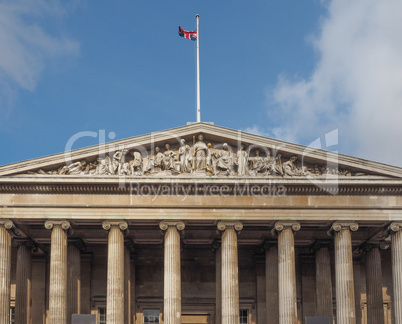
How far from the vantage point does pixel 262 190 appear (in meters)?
51.2

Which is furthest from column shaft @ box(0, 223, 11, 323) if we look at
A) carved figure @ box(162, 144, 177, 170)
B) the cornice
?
carved figure @ box(162, 144, 177, 170)

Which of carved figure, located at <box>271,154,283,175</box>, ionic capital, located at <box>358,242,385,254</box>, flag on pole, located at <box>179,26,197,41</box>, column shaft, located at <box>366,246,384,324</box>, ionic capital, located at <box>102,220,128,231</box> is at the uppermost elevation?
flag on pole, located at <box>179,26,197,41</box>

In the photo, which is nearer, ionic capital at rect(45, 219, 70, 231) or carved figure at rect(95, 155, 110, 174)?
ionic capital at rect(45, 219, 70, 231)

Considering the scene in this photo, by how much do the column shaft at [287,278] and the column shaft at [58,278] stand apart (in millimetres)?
12502

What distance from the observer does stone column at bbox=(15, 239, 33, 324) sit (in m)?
53.5

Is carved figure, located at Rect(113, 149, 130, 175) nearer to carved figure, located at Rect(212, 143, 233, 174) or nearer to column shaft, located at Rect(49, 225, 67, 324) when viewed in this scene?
column shaft, located at Rect(49, 225, 67, 324)

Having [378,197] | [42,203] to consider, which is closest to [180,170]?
[42,203]

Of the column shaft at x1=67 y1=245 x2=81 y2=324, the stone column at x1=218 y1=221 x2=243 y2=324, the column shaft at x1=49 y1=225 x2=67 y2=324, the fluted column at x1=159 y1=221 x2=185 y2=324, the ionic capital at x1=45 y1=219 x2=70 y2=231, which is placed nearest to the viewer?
the column shaft at x1=49 y1=225 x2=67 y2=324

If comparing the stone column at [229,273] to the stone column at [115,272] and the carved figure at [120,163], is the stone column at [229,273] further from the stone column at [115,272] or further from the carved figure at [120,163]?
the carved figure at [120,163]

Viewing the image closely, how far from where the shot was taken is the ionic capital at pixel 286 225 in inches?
2004

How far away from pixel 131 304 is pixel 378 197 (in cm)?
1772

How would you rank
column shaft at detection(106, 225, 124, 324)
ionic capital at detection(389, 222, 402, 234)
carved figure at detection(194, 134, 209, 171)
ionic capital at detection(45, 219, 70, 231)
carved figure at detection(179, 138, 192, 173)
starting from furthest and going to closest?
carved figure at detection(194, 134, 209, 171) < carved figure at detection(179, 138, 192, 173) < ionic capital at detection(389, 222, 402, 234) < ionic capital at detection(45, 219, 70, 231) < column shaft at detection(106, 225, 124, 324)

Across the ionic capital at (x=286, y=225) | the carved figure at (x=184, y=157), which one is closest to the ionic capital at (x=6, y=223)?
the carved figure at (x=184, y=157)

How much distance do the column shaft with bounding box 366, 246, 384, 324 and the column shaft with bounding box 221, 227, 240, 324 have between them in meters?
9.60
